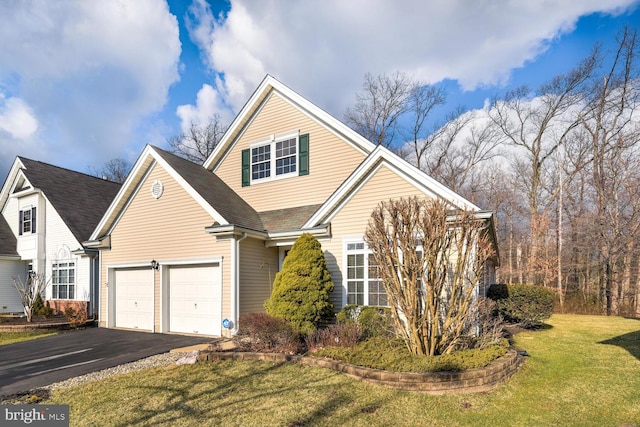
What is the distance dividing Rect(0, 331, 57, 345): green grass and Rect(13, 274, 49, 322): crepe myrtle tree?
7.06 feet

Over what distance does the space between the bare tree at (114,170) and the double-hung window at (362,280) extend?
38.4 metres

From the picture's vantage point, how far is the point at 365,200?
34.5 ft

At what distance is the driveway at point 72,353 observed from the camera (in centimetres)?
Answer: 744

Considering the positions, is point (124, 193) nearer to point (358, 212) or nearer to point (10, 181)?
point (358, 212)

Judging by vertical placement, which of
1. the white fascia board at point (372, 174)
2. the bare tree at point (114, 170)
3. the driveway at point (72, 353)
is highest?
the bare tree at point (114, 170)

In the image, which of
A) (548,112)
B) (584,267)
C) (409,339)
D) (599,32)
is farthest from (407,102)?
(409,339)

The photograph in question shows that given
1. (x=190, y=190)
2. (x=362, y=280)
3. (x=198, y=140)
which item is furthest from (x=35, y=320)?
(x=198, y=140)

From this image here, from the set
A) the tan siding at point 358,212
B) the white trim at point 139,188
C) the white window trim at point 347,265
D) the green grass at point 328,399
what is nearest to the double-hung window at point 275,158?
the white trim at point 139,188

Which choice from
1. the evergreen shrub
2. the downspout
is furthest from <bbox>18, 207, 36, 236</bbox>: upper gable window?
the evergreen shrub

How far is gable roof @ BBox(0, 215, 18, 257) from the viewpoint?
Answer: 1864 cm

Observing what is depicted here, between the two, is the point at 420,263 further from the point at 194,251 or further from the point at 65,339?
the point at 65,339

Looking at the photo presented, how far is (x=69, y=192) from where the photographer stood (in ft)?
62.9

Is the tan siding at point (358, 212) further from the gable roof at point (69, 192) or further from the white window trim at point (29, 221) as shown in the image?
→ the white window trim at point (29, 221)
